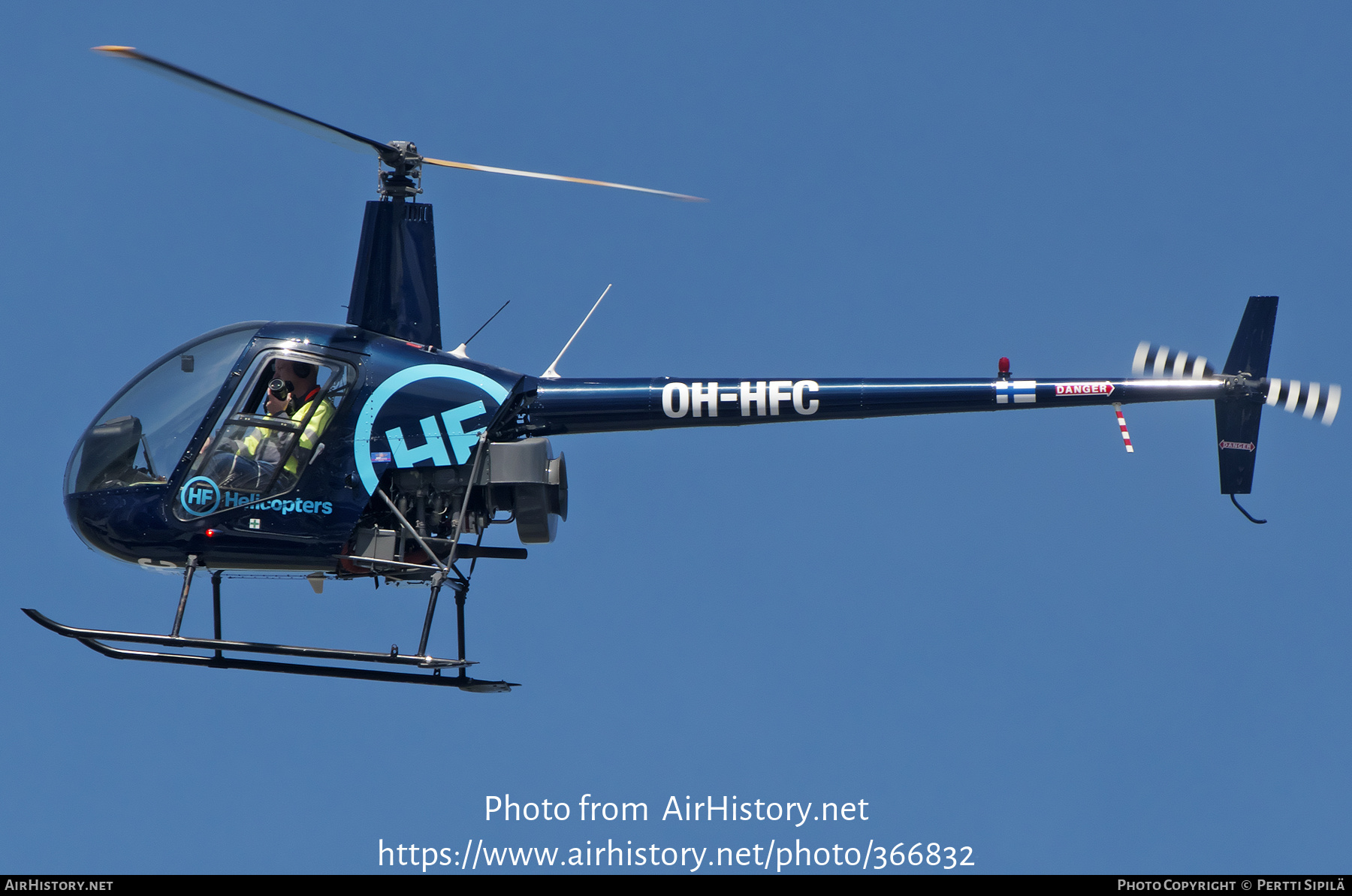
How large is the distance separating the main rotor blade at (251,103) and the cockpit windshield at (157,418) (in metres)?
1.81

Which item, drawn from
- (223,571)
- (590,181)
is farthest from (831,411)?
(223,571)

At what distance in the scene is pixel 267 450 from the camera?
14.1 m

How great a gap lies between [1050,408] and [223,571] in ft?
23.7

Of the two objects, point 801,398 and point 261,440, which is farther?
point 801,398

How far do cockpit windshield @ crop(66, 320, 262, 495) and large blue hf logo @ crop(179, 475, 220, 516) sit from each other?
0.24 metres

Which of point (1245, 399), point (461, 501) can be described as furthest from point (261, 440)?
point (1245, 399)

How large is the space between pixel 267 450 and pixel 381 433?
3.13 feet

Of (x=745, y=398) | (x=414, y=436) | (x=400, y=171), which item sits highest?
(x=400, y=171)

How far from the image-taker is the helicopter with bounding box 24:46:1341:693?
14102 millimetres

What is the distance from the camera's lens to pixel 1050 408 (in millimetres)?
14445

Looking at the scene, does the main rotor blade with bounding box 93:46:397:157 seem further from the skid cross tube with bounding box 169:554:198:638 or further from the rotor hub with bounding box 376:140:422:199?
the skid cross tube with bounding box 169:554:198:638

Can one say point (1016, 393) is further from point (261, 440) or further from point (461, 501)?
point (261, 440)

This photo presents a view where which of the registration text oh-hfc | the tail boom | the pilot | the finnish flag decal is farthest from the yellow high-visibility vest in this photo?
the finnish flag decal

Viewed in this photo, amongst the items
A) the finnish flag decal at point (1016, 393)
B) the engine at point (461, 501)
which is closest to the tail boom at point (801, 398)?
the finnish flag decal at point (1016, 393)
